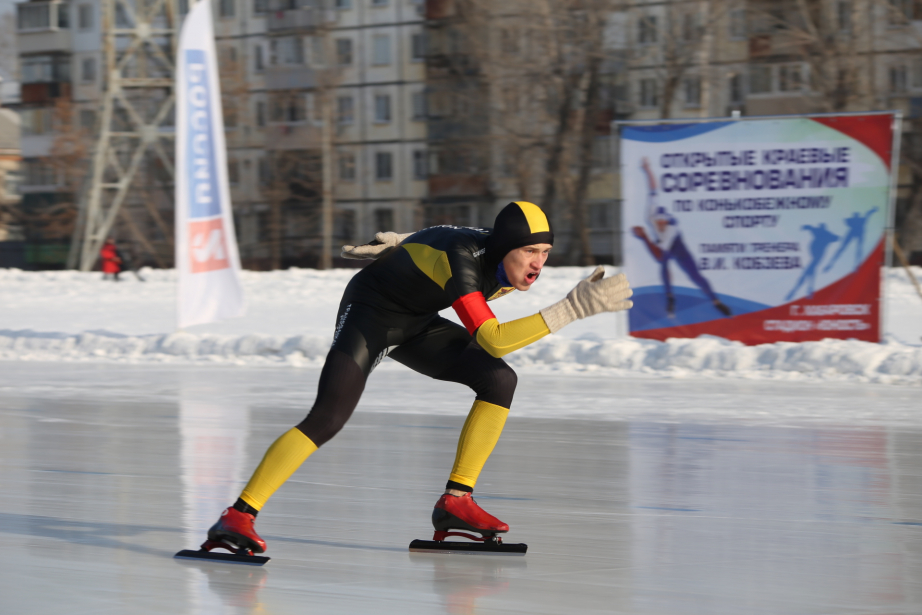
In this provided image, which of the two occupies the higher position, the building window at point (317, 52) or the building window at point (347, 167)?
the building window at point (317, 52)

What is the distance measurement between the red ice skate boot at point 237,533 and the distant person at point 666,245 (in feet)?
31.1

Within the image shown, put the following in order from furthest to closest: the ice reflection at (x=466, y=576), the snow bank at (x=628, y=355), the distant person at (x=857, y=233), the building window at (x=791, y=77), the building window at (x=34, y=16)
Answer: the building window at (x=34, y=16)
the building window at (x=791, y=77)
the distant person at (x=857, y=233)
the snow bank at (x=628, y=355)
the ice reflection at (x=466, y=576)

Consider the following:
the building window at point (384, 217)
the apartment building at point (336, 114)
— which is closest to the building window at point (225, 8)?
the apartment building at point (336, 114)

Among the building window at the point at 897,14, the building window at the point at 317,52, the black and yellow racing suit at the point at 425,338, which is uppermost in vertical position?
the building window at the point at 317,52

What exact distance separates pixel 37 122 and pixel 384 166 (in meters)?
22.7

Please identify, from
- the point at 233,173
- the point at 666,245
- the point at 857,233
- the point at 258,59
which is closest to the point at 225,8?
the point at 258,59

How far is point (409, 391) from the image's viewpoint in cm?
1055

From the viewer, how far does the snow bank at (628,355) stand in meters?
11.2

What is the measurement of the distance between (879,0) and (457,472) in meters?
28.0

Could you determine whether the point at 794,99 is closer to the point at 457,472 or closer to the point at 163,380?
the point at 163,380

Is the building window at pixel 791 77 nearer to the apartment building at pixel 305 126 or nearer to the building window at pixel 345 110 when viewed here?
the apartment building at pixel 305 126

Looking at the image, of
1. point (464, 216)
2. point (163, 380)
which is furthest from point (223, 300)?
point (464, 216)

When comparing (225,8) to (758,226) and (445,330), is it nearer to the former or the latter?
(758,226)

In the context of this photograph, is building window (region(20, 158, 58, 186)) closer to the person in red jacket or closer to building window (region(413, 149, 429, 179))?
building window (region(413, 149, 429, 179))
